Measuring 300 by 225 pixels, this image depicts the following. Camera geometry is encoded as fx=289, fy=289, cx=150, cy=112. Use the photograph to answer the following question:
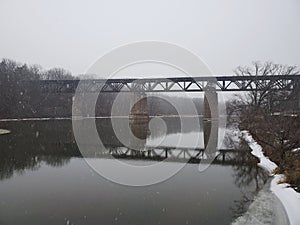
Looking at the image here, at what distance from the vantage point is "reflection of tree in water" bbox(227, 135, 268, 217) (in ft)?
31.6

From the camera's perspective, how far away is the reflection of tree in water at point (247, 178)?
9625 mm

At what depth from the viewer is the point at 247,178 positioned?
13430mm

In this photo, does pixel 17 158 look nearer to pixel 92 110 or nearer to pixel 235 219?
pixel 235 219

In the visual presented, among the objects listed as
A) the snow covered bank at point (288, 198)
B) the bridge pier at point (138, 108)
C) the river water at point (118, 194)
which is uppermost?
the bridge pier at point (138, 108)

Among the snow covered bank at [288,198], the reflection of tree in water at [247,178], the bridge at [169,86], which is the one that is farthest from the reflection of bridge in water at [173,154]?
the bridge at [169,86]

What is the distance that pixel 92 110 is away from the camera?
78.6m

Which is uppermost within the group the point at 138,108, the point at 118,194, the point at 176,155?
the point at 138,108

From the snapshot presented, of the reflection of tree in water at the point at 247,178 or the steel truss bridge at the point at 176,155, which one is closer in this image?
the reflection of tree in water at the point at 247,178

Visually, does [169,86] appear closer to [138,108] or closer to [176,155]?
[138,108]

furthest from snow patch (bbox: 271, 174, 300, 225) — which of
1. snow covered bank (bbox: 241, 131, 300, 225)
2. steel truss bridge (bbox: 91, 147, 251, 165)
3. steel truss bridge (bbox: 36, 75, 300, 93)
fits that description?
steel truss bridge (bbox: 36, 75, 300, 93)

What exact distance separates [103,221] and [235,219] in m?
3.79

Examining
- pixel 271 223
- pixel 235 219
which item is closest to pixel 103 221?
pixel 235 219

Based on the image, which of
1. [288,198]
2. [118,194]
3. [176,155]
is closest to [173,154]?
[176,155]

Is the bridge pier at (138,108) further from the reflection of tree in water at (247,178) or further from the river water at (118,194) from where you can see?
the river water at (118,194)
